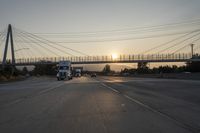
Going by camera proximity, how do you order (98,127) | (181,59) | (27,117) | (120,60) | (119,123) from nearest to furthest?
(98,127) → (119,123) → (27,117) → (181,59) → (120,60)

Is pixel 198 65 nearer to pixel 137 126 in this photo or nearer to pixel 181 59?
pixel 181 59

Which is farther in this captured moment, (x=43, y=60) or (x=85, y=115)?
(x=43, y=60)

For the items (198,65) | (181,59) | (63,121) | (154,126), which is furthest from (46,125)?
(198,65)

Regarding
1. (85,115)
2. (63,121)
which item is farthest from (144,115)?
(63,121)

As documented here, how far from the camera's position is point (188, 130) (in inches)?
385

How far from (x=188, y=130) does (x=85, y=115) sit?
4.56m

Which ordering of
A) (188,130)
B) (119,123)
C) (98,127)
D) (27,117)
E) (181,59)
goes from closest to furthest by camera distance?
(188,130) < (98,127) < (119,123) < (27,117) < (181,59)

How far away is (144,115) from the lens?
13125 millimetres

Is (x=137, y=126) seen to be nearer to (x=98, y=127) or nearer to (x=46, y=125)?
(x=98, y=127)

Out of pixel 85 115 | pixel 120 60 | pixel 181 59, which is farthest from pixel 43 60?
pixel 85 115

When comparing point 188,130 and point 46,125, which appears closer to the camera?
point 188,130

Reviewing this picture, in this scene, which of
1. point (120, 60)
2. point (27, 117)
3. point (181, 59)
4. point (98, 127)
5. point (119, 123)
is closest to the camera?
point (98, 127)

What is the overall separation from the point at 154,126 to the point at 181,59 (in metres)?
116

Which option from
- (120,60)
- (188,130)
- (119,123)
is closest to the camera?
(188,130)
